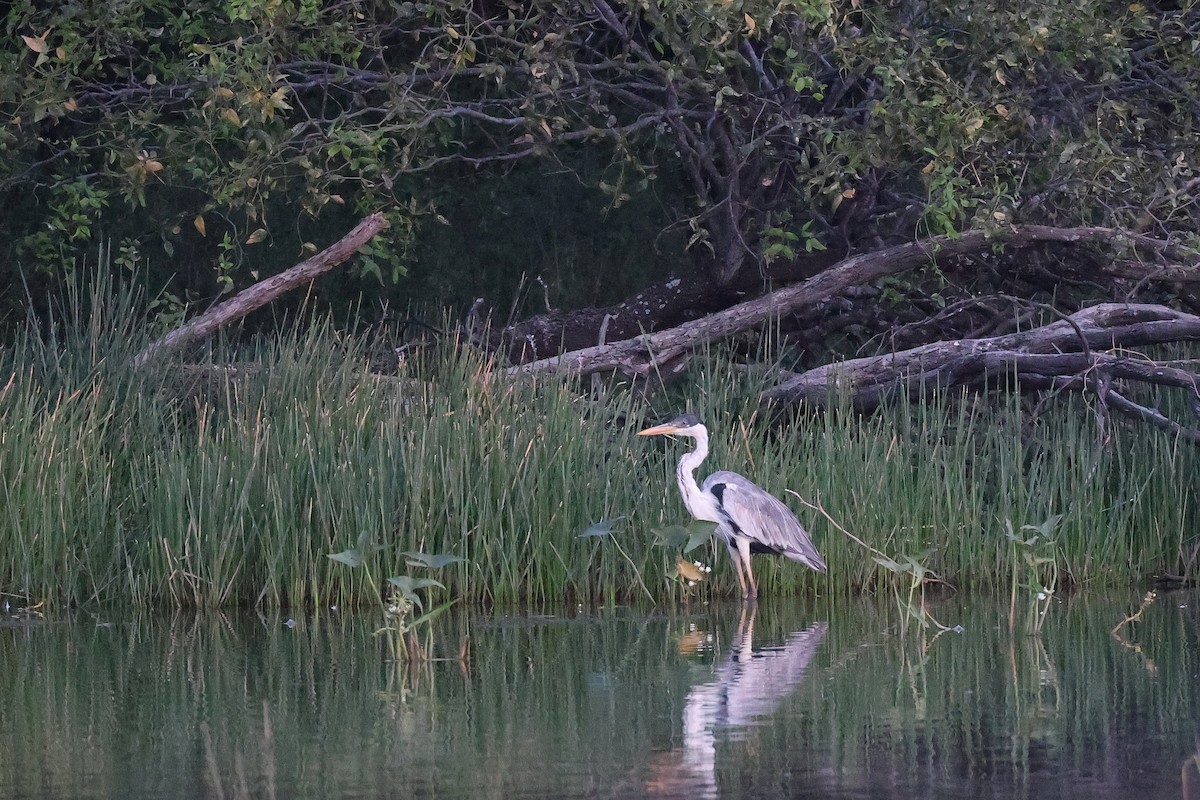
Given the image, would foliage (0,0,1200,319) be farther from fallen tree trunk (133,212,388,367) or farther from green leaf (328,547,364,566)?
green leaf (328,547,364,566)

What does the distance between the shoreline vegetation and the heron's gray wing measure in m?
0.27

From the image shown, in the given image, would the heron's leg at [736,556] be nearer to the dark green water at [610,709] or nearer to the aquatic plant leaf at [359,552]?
the dark green water at [610,709]

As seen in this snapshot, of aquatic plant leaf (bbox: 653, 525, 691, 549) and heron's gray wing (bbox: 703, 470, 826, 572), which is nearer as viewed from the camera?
aquatic plant leaf (bbox: 653, 525, 691, 549)

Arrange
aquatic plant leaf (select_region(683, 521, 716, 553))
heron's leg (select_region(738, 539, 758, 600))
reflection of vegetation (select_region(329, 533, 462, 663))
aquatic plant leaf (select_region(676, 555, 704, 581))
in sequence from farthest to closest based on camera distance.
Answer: heron's leg (select_region(738, 539, 758, 600)) < aquatic plant leaf (select_region(676, 555, 704, 581)) < aquatic plant leaf (select_region(683, 521, 716, 553)) < reflection of vegetation (select_region(329, 533, 462, 663))

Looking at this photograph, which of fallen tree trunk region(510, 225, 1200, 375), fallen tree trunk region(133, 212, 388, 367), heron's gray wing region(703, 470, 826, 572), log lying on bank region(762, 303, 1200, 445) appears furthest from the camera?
fallen tree trunk region(510, 225, 1200, 375)

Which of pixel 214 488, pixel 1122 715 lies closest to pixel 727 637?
pixel 1122 715

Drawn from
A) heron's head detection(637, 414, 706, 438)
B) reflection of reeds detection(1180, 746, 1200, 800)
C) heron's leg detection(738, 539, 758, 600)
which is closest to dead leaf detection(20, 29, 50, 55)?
heron's head detection(637, 414, 706, 438)

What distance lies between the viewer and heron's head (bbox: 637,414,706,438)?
8180 millimetres

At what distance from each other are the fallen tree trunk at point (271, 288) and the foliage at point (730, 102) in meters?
0.31

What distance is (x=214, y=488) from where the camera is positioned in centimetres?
740

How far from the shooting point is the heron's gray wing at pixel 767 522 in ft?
24.5

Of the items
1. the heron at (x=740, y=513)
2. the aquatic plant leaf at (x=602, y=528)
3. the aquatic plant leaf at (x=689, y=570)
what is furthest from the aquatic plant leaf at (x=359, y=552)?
the heron at (x=740, y=513)

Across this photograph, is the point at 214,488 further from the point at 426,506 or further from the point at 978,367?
the point at 978,367

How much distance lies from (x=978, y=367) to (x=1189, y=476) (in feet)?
3.90
